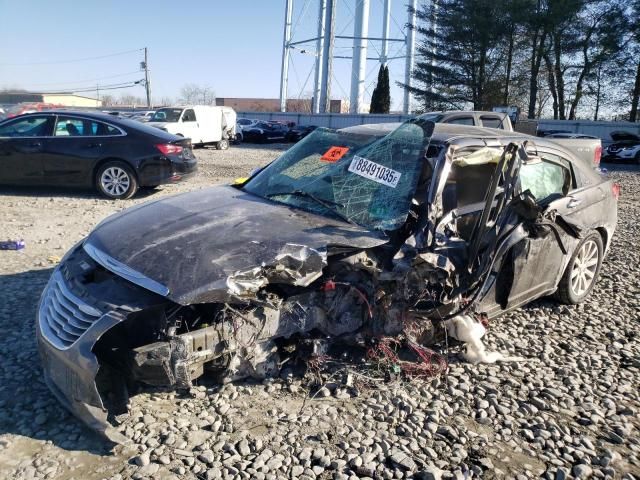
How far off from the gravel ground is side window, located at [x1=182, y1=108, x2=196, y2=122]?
16755 mm

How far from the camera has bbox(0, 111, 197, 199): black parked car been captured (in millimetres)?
9109

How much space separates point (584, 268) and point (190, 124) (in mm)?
17539

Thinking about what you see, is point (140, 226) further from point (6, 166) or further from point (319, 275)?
point (6, 166)

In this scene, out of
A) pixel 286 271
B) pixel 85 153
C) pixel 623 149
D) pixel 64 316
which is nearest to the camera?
pixel 64 316

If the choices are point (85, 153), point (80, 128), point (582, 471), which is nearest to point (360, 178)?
point (582, 471)

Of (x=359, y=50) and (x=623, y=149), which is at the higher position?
(x=359, y=50)

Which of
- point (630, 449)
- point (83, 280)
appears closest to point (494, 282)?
point (630, 449)

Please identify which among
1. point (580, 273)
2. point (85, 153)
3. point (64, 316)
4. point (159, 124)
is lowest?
point (580, 273)

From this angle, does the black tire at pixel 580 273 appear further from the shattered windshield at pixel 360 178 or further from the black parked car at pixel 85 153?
the black parked car at pixel 85 153

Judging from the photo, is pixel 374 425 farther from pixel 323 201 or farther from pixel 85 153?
pixel 85 153

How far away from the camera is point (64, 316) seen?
2.96 metres

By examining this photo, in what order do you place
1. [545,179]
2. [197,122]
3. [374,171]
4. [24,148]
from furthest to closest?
[197,122], [24,148], [545,179], [374,171]

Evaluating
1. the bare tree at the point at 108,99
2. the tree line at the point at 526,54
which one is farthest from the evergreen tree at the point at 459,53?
the bare tree at the point at 108,99

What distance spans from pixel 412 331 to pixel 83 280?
2.15 metres
